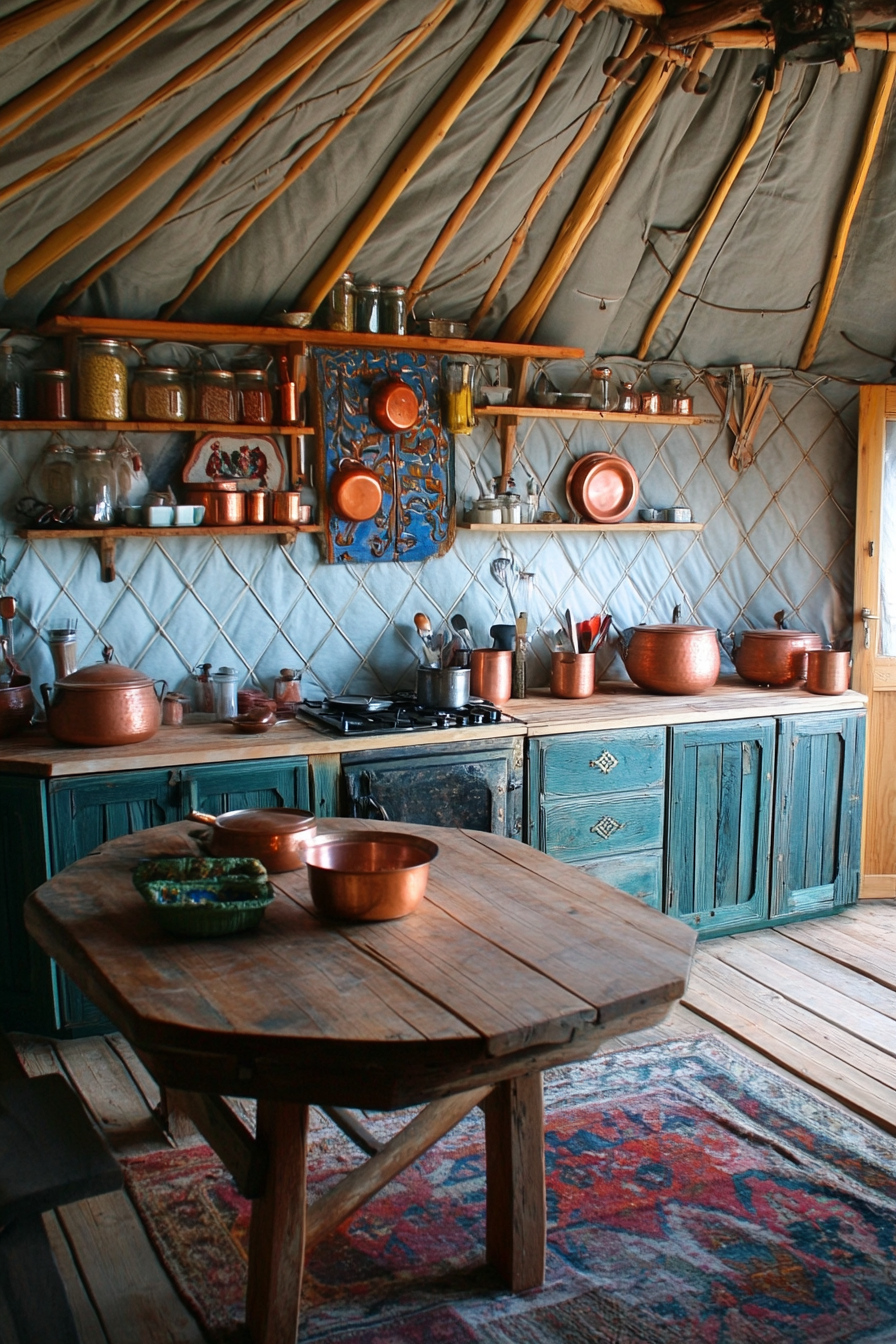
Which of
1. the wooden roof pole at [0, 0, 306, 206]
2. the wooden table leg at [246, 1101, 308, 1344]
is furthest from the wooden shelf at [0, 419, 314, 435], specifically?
the wooden table leg at [246, 1101, 308, 1344]

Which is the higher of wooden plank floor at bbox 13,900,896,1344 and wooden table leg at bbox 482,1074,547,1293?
wooden table leg at bbox 482,1074,547,1293

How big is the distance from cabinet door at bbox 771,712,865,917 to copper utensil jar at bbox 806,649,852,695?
0.11 m

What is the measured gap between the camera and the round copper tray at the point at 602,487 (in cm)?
446

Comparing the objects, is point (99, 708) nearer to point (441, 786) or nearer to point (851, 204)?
point (441, 786)

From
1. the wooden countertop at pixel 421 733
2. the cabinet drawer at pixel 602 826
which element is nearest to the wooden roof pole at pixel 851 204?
the wooden countertop at pixel 421 733

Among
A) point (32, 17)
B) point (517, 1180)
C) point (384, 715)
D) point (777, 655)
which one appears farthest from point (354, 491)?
point (517, 1180)

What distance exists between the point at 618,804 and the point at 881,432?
6.24ft

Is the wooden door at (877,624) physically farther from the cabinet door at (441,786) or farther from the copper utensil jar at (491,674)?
the cabinet door at (441,786)

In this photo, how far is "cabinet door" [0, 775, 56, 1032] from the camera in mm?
3176

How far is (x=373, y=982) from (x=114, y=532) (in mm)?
2297

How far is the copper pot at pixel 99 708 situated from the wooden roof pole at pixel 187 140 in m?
1.19

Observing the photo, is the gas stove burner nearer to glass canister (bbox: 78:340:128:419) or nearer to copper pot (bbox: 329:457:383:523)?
copper pot (bbox: 329:457:383:523)

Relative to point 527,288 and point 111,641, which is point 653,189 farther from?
point 111,641

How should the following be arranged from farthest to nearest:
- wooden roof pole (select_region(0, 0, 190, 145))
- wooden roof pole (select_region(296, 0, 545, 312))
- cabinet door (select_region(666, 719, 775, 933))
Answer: cabinet door (select_region(666, 719, 775, 933)), wooden roof pole (select_region(296, 0, 545, 312)), wooden roof pole (select_region(0, 0, 190, 145))
